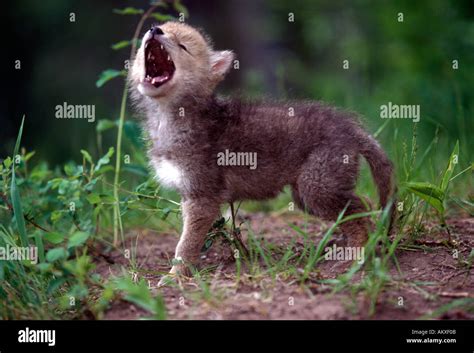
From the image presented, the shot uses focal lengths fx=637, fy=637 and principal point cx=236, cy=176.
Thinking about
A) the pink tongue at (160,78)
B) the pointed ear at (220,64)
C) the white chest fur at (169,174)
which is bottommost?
the white chest fur at (169,174)

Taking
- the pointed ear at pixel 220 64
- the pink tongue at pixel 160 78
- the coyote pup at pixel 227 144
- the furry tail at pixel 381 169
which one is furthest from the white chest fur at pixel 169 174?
the furry tail at pixel 381 169

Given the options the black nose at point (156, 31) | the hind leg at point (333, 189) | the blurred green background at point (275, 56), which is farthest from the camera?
the blurred green background at point (275, 56)

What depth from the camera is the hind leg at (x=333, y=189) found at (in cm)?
462

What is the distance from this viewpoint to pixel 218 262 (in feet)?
16.4

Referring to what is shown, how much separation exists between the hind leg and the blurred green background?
107 inches

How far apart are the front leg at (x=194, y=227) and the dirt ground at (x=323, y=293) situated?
0.21 m

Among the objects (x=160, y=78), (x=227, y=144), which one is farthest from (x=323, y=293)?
(x=160, y=78)

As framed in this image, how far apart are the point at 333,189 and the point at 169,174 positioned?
1289mm

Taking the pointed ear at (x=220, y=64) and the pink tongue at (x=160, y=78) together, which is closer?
the pink tongue at (x=160, y=78)

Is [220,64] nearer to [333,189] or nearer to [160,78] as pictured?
[160,78]

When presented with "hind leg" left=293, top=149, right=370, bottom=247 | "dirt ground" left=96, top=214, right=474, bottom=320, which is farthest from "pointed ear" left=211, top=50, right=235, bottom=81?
"dirt ground" left=96, top=214, right=474, bottom=320

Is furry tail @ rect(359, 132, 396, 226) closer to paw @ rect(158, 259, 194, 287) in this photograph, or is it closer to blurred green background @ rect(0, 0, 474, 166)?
paw @ rect(158, 259, 194, 287)

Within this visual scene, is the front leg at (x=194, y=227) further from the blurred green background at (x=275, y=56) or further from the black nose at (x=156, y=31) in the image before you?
the blurred green background at (x=275, y=56)
